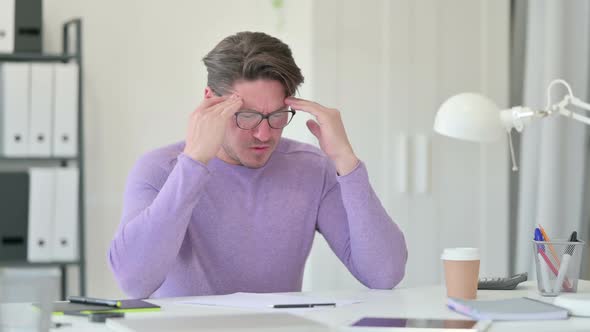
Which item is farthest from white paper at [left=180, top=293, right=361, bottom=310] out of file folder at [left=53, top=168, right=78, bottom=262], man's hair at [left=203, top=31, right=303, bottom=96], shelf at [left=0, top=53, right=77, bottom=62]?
shelf at [left=0, top=53, right=77, bottom=62]

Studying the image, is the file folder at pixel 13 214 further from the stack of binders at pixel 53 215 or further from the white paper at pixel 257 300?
the white paper at pixel 257 300

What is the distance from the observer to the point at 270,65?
2090mm

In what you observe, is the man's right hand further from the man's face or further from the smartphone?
the smartphone

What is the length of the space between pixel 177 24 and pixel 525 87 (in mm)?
1534

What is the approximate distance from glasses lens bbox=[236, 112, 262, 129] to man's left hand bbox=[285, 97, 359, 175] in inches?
3.4

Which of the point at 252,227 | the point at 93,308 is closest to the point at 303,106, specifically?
the point at 252,227

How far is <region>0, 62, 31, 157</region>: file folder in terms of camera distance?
3.54 meters

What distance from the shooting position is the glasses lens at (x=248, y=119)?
2072 mm

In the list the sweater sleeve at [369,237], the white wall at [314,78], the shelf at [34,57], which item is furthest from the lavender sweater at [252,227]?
the shelf at [34,57]

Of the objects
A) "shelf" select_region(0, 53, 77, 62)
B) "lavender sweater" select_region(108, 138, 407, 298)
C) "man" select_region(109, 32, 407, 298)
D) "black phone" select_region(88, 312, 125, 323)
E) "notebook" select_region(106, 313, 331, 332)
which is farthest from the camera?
"shelf" select_region(0, 53, 77, 62)

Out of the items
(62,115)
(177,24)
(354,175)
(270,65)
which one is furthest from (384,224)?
(177,24)

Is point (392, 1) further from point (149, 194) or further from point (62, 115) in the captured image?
point (149, 194)

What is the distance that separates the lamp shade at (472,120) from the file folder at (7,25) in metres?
2.36

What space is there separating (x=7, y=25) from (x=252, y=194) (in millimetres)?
1867
